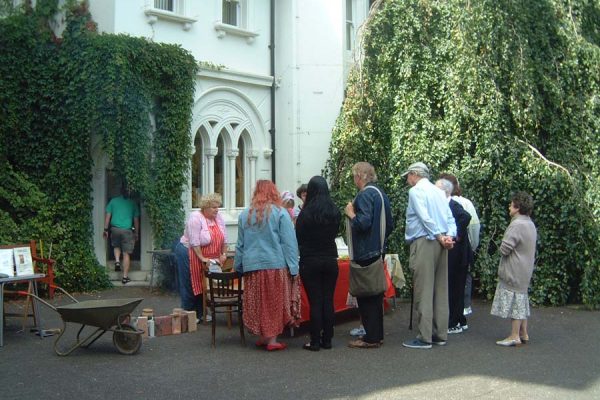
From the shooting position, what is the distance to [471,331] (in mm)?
10109

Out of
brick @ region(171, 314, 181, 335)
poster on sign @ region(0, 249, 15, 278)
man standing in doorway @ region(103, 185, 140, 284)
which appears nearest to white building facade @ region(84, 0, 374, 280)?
man standing in doorway @ region(103, 185, 140, 284)

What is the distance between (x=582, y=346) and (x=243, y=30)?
31.8 feet

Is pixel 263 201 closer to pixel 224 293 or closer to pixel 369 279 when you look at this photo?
pixel 224 293

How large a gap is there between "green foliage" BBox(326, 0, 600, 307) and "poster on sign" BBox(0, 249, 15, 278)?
6.68m

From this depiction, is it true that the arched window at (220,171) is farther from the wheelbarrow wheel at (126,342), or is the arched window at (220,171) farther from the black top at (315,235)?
the wheelbarrow wheel at (126,342)

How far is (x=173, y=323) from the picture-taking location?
959 centimetres

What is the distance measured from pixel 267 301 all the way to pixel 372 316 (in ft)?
4.07

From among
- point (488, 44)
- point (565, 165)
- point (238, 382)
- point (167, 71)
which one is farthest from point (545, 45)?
point (238, 382)

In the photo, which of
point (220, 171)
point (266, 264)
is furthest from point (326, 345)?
point (220, 171)

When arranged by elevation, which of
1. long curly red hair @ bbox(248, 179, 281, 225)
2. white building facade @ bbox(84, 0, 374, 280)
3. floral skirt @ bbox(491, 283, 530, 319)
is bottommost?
floral skirt @ bbox(491, 283, 530, 319)

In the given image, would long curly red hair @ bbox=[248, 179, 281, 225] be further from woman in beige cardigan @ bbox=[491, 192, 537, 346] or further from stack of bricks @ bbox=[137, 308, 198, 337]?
woman in beige cardigan @ bbox=[491, 192, 537, 346]

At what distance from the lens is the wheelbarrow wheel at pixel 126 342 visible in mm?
8359

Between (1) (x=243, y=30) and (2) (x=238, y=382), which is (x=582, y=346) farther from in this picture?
(1) (x=243, y=30)

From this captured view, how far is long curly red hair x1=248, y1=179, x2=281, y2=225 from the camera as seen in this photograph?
8.52 meters
